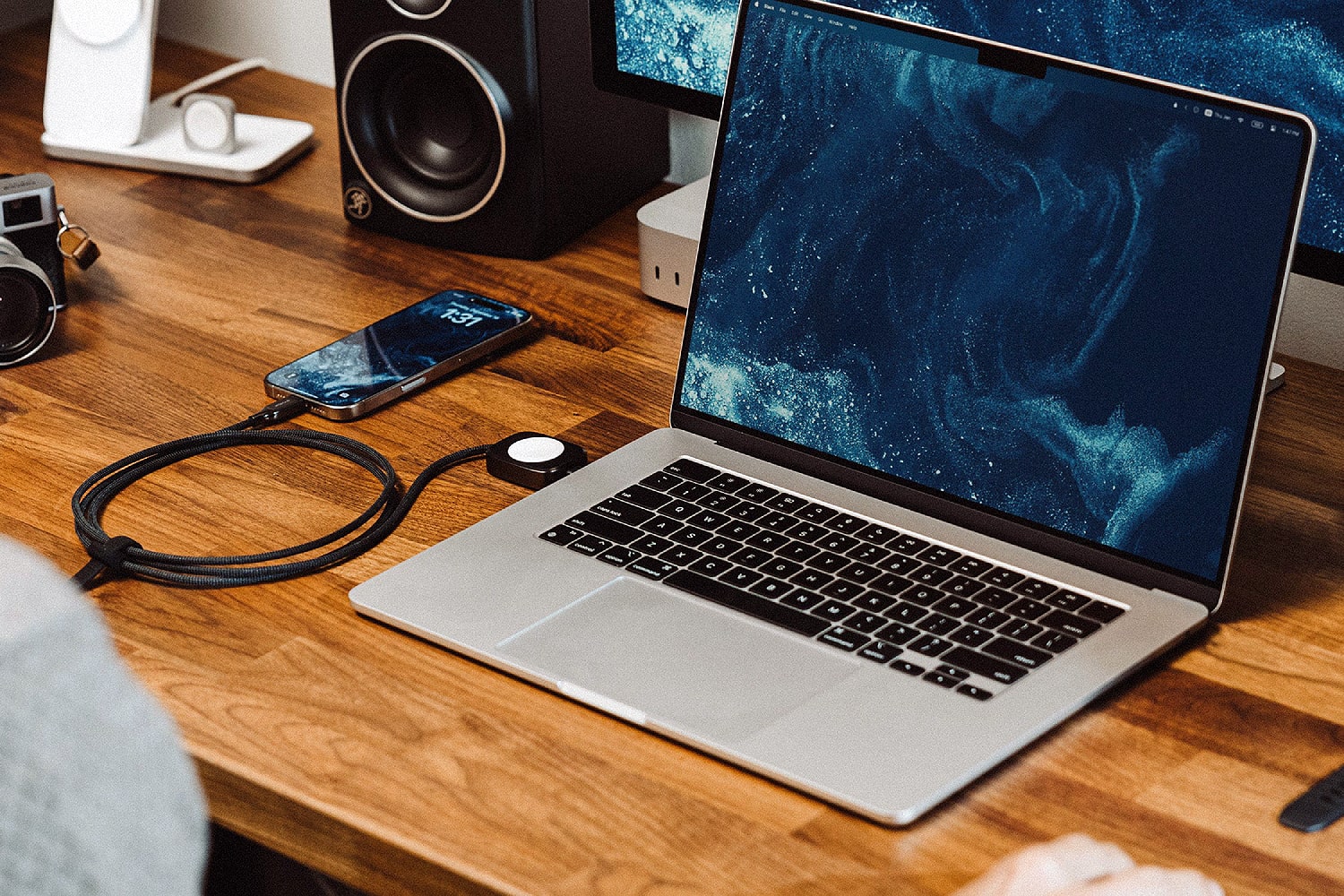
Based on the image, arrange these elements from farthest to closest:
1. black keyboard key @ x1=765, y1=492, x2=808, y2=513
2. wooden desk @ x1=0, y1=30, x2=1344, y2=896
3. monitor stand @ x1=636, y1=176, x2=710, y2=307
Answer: monitor stand @ x1=636, y1=176, x2=710, y2=307 < black keyboard key @ x1=765, y1=492, x2=808, y2=513 < wooden desk @ x1=0, y1=30, x2=1344, y2=896

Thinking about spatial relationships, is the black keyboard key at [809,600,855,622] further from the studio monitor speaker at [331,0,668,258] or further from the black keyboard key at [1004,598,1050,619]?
the studio monitor speaker at [331,0,668,258]

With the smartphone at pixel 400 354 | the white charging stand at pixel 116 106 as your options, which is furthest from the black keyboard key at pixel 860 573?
the white charging stand at pixel 116 106

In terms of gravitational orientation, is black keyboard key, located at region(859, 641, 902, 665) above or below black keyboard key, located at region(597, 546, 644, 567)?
below

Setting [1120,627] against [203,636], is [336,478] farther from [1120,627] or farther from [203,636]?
[1120,627]

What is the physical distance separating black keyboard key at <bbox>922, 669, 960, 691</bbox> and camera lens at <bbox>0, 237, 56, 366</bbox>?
2.17 ft

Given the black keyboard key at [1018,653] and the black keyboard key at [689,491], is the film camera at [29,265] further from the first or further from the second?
the black keyboard key at [1018,653]

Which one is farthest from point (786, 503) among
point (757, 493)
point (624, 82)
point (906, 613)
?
point (624, 82)

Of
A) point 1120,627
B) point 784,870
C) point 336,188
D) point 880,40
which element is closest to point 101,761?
point 784,870

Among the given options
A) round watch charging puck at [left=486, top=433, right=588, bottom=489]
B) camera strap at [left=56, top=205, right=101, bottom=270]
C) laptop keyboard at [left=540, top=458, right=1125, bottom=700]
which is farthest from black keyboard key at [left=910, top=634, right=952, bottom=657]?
camera strap at [left=56, top=205, right=101, bottom=270]

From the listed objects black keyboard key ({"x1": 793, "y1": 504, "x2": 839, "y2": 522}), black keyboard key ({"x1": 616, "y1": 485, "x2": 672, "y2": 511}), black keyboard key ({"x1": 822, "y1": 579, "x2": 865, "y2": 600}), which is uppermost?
black keyboard key ({"x1": 793, "y1": 504, "x2": 839, "y2": 522})

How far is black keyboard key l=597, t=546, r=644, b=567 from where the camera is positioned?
2.74 ft

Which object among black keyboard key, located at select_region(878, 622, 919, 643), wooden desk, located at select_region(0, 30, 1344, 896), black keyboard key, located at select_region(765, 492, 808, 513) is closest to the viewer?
wooden desk, located at select_region(0, 30, 1344, 896)

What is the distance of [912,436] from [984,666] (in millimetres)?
174

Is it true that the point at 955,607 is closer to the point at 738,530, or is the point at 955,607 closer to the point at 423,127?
the point at 738,530
